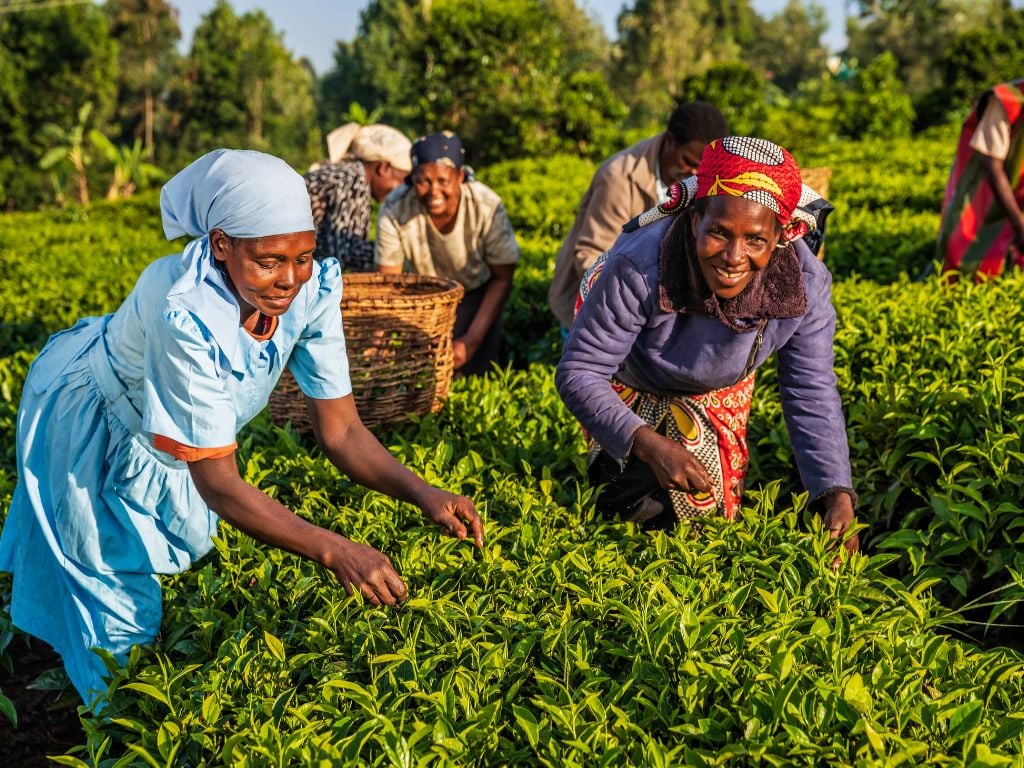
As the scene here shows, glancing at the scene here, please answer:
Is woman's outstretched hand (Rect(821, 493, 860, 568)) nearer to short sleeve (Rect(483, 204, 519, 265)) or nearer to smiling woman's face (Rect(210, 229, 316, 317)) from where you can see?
smiling woman's face (Rect(210, 229, 316, 317))

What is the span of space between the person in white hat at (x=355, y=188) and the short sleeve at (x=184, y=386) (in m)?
2.89

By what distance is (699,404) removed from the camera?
292cm

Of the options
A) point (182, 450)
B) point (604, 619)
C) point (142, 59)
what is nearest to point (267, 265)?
point (182, 450)

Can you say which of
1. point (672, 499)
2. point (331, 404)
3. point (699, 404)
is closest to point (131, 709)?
point (331, 404)

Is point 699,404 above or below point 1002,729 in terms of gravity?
above

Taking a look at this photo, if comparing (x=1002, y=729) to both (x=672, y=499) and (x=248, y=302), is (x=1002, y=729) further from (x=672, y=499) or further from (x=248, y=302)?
(x=248, y=302)

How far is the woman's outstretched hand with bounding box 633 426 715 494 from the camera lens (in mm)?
2500

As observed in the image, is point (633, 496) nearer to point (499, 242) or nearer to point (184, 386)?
point (184, 386)

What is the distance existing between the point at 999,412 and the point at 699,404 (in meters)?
1.13

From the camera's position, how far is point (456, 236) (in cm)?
475

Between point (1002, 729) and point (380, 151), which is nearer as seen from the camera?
point (1002, 729)

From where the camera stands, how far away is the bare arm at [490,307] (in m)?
4.80

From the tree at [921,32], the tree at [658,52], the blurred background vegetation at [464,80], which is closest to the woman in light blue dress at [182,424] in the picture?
the blurred background vegetation at [464,80]

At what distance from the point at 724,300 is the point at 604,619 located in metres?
0.97
